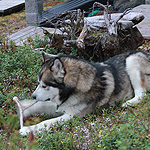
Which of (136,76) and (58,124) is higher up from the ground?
(136,76)

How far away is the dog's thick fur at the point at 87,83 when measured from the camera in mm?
4133

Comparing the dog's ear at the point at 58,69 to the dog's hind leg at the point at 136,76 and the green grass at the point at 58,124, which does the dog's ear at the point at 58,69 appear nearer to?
the green grass at the point at 58,124

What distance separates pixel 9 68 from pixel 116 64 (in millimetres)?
3019

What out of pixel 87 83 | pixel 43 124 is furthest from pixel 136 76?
pixel 43 124

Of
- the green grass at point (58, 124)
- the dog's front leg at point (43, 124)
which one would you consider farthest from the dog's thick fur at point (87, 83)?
the green grass at point (58, 124)

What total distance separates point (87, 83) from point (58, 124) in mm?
851

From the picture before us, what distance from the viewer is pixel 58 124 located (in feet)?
13.6

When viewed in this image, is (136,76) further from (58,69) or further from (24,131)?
(24,131)

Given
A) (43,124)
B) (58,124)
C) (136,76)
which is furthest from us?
(136,76)

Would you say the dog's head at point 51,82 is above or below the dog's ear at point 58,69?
below

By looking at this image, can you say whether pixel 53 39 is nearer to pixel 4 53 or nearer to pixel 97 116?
pixel 4 53

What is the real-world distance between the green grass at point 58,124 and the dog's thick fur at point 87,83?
202 millimetres

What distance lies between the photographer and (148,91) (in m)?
4.70

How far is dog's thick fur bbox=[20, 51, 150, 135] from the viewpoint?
13.6 feet
